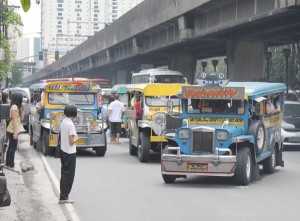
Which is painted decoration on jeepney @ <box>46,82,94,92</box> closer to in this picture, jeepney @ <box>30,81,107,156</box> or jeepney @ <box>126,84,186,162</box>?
jeepney @ <box>30,81,107,156</box>

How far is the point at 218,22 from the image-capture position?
32.6 metres

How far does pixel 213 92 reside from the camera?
597 inches

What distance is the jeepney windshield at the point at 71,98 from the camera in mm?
22641

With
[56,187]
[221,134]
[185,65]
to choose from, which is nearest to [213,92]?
[221,134]

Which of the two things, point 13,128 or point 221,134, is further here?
point 13,128

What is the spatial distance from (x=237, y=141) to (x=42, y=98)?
32.1ft

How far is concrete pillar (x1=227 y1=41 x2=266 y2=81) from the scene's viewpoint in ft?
126

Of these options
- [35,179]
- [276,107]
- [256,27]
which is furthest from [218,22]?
[35,179]

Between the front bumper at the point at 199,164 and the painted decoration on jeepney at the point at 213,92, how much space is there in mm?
1400

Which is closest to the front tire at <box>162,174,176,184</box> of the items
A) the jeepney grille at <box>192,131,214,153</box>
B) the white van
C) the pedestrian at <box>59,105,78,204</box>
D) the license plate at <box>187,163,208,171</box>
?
the license plate at <box>187,163,208,171</box>

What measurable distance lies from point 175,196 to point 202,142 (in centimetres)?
185

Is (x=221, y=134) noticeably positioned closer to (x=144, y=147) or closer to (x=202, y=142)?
(x=202, y=142)

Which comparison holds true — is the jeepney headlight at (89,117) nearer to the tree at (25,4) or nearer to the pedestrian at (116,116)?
the pedestrian at (116,116)

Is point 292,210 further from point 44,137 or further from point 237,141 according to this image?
point 44,137
